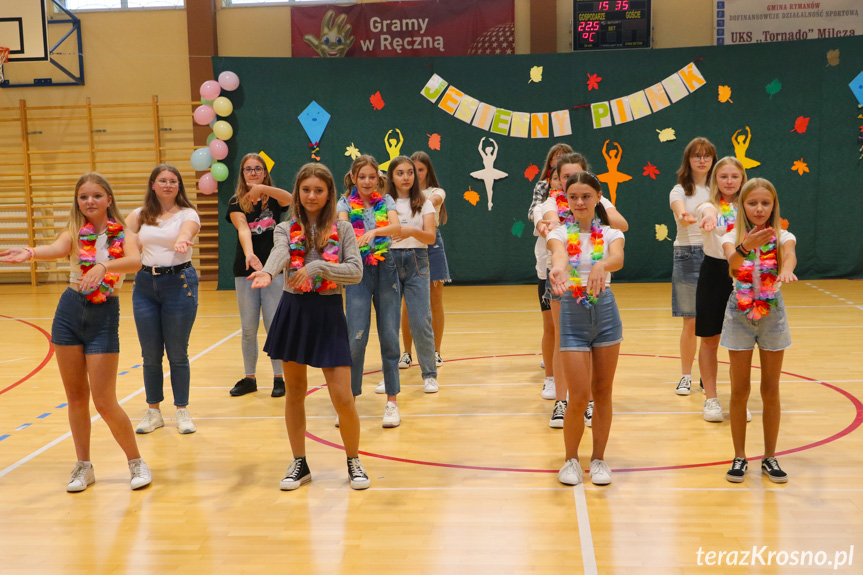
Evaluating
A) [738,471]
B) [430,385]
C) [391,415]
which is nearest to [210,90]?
[430,385]

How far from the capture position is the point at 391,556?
2.89 metres

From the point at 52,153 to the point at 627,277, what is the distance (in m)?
8.75

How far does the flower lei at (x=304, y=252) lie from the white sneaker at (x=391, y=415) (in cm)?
135

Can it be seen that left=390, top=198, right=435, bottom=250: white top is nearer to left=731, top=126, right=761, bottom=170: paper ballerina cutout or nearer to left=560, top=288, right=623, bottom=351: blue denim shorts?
Result: left=560, top=288, right=623, bottom=351: blue denim shorts

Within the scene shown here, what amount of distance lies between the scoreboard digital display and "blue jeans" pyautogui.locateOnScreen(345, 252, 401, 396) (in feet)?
25.4

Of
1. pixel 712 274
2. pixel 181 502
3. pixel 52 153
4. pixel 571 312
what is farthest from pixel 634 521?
pixel 52 153

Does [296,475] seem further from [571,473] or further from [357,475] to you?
[571,473]

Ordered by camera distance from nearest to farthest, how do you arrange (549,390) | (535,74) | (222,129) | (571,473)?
(571,473), (549,390), (222,129), (535,74)

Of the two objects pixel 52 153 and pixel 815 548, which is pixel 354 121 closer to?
pixel 52 153

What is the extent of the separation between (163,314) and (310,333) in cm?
136

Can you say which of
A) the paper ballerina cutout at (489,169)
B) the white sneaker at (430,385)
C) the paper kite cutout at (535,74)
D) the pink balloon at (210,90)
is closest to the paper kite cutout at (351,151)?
the paper ballerina cutout at (489,169)

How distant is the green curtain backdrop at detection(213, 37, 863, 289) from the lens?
1038 cm

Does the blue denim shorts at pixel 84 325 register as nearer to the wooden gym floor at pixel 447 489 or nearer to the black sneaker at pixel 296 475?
the wooden gym floor at pixel 447 489

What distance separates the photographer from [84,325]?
3443mm
